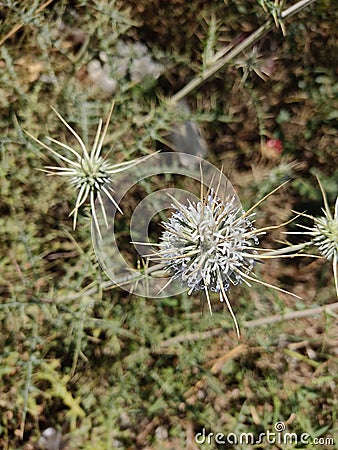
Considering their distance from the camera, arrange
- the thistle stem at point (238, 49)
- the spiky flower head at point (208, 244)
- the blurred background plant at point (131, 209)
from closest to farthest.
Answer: the spiky flower head at point (208, 244)
the thistle stem at point (238, 49)
the blurred background plant at point (131, 209)

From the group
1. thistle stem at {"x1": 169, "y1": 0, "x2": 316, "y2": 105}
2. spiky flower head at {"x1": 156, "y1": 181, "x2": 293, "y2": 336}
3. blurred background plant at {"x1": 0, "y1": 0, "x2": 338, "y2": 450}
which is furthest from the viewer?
blurred background plant at {"x1": 0, "y1": 0, "x2": 338, "y2": 450}

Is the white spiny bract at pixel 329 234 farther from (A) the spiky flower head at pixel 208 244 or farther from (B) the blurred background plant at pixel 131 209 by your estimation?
(B) the blurred background plant at pixel 131 209

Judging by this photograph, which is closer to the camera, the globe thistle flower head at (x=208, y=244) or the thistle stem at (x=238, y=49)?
the globe thistle flower head at (x=208, y=244)

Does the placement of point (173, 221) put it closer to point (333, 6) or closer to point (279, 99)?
point (279, 99)

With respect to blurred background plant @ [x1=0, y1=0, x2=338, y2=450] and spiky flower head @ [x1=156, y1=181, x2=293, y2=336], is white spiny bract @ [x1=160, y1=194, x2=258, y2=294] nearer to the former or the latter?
spiky flower head @ [x1=156, y1=181, x2=293, y2=336]

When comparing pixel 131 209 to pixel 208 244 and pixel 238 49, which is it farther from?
pixel 208 244

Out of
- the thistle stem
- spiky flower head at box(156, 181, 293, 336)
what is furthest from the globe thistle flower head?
the thistle stem

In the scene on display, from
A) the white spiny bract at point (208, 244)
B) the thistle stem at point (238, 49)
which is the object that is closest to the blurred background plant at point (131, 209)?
the thistle stem at point (238, 49)

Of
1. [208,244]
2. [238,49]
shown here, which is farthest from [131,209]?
[208,244]
